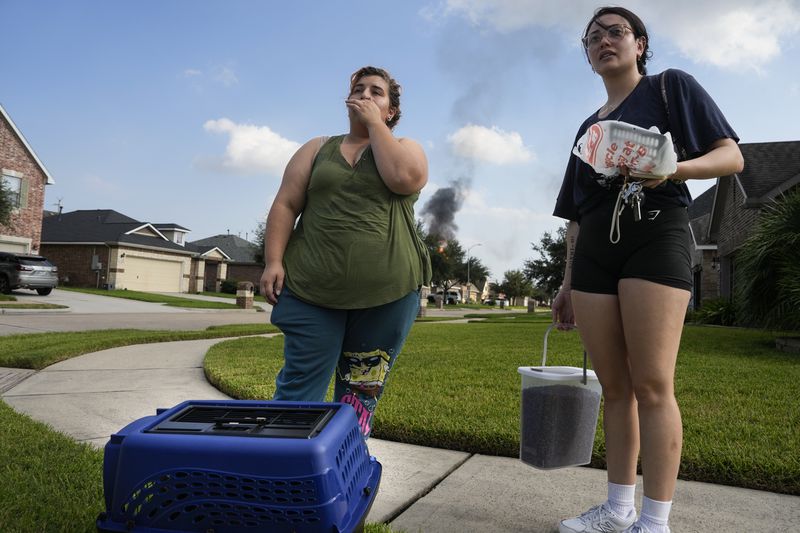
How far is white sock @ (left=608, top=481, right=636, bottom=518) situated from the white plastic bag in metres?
1.05

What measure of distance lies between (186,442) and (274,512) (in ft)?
0.88

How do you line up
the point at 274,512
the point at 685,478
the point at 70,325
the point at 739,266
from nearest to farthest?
the point at 274,512 → the point at 685,478 → the point at 739,266 → the point at 70,325

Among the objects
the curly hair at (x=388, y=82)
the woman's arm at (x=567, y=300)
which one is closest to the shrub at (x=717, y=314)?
the woman's arm at (x=567, y=300)

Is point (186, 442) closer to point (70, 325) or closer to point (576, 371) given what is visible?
point (576, 371)

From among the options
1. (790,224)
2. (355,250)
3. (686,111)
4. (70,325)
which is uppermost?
(790,224)

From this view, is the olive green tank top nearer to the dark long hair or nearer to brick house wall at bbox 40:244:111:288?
the dark long hair

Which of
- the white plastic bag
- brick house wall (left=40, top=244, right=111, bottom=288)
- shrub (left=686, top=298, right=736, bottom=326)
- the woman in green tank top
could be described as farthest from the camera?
brick house wall (left=40, top=244, right=111, bottom=288)

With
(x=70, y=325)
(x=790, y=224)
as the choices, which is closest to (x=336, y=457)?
(x=790, y=224)

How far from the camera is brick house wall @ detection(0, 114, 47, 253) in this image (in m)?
24.2

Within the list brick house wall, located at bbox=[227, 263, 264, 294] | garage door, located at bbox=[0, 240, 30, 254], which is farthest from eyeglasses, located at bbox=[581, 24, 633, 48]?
brick house wall, located at bbox=[227, 263, 264, 294]

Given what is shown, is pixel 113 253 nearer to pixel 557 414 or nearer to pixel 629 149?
pixel 557 414

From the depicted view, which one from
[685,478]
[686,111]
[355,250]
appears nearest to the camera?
[686,111]

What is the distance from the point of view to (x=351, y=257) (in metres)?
1.98

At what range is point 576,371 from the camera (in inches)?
89.7
